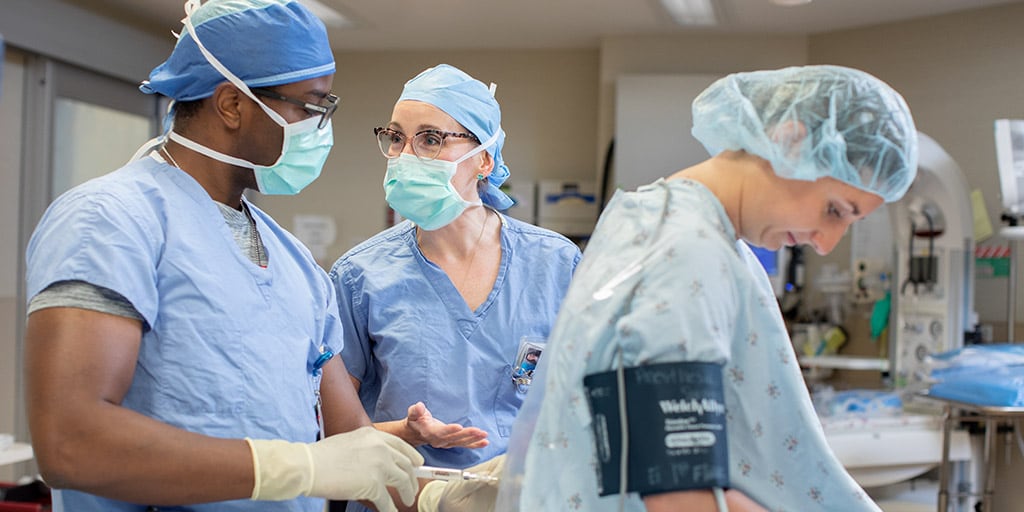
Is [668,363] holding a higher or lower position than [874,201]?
lower

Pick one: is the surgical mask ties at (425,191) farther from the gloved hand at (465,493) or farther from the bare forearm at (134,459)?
the bare forearm at (134,459)

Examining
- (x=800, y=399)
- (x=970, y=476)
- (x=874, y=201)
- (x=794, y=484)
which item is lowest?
(x=970, y=476)

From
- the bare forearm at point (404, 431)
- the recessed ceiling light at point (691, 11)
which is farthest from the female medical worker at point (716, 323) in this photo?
the recessed ceiling light at point (691, 11)

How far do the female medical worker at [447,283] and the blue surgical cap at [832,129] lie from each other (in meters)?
0.77

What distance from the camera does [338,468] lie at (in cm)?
117

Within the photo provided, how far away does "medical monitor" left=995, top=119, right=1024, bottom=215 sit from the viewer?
337 cm

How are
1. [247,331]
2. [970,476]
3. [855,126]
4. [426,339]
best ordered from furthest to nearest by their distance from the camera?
1. [970,476]
2. [426,339]
3. [247,331]
4. [855,126]

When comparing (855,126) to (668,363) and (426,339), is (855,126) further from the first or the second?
(426,339)

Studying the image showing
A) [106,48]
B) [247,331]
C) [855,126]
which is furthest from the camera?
[106,48]

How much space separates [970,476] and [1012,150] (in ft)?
4.13

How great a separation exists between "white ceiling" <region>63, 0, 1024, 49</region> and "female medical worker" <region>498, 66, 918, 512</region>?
11.6 feet

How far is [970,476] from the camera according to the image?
334 centimetres

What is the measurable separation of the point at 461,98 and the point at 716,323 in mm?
990

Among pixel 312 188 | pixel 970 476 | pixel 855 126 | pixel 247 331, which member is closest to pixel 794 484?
pixel 855 126
